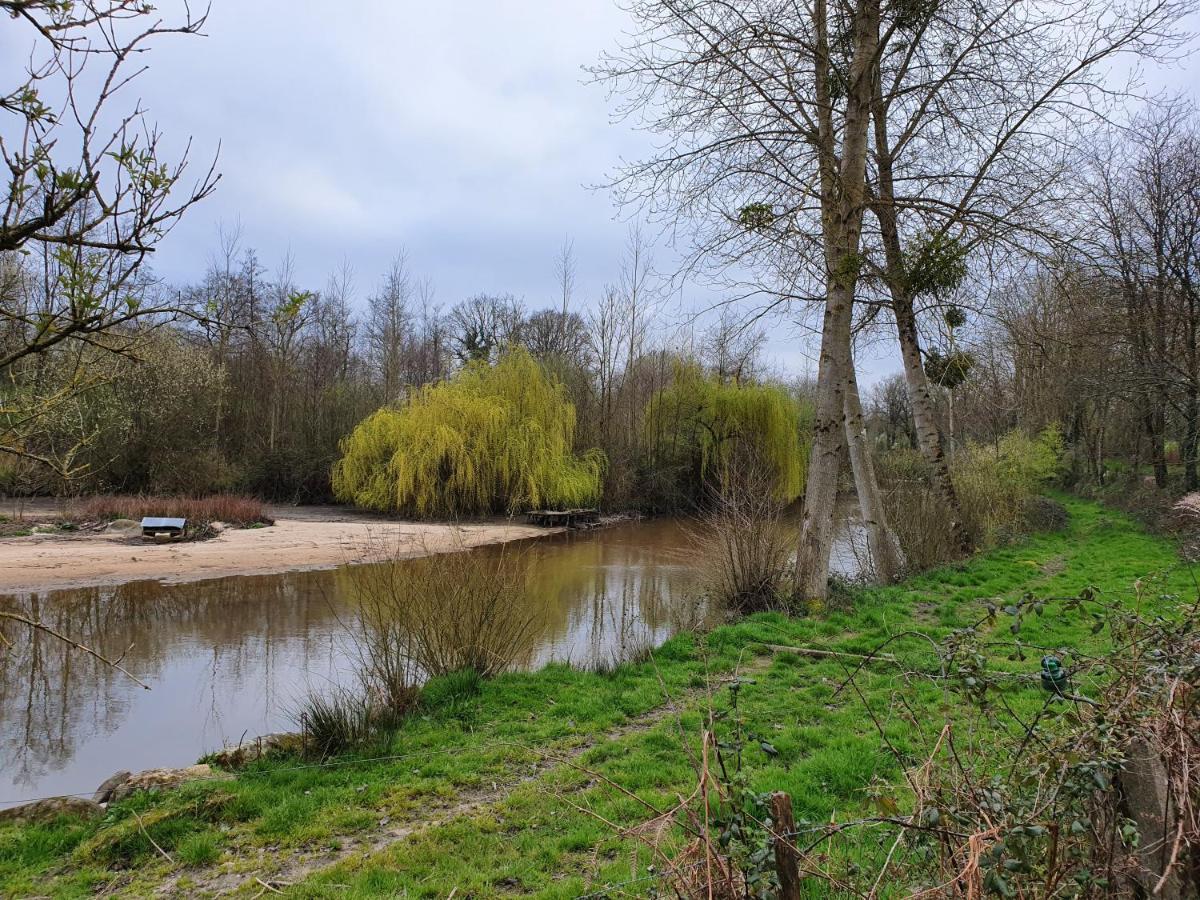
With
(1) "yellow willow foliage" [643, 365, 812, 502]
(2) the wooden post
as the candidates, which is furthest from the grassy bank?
(1) "yellow willow foliage" [643, 365, 812, 502]

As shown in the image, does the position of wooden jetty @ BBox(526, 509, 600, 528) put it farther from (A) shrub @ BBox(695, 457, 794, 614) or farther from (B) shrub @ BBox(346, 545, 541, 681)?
(B) shrub @ BBox(346, 545, 541, 681)

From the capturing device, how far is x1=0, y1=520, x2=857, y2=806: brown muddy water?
6270 millimetres

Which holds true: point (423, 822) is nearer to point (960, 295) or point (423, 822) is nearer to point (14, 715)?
point (14, 715)

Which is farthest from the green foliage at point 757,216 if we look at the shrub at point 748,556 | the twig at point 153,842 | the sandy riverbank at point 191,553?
the twig at point 153,842

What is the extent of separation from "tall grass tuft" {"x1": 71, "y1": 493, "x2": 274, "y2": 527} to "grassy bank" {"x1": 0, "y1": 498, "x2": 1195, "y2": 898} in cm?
1658

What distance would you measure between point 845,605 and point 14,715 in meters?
9.16

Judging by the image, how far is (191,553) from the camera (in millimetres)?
16000

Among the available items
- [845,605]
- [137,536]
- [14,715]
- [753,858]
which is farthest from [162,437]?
[753,858]

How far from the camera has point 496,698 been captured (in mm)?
6469

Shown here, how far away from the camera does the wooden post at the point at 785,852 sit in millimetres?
1501

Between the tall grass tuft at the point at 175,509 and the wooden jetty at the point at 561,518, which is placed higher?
the tall grass tuft at the point at 175,509

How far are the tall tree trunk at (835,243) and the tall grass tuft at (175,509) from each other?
56.6ft

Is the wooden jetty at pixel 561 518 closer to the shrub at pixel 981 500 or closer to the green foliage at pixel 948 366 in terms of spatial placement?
the shrub at pixel 981 500

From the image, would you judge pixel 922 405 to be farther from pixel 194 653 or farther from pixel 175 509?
pixel 175 509
